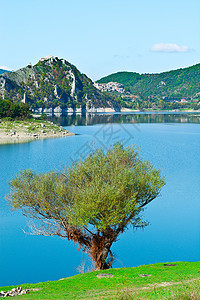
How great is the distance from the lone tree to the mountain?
145382 millimetres

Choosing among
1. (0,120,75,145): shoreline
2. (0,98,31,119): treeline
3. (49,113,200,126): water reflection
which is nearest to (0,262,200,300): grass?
(0,120,75,145): shoreline

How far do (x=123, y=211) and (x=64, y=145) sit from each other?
127ft

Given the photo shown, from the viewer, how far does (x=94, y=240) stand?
1568 cm

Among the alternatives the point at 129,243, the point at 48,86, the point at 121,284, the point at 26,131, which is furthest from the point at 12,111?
the point at 48,86

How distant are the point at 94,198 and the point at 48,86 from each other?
567 ft

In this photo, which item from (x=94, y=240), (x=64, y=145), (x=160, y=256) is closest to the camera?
(x=94, y=240)

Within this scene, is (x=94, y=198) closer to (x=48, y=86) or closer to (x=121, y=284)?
(x=121, y=284)

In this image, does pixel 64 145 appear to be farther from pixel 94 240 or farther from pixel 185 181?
pixel 94 240

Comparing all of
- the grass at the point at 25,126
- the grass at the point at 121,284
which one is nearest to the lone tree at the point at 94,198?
the grass at the point at 121,284

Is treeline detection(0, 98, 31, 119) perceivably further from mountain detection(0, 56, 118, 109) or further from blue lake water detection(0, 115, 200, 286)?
mountain detection(0, 56, 118, 109)

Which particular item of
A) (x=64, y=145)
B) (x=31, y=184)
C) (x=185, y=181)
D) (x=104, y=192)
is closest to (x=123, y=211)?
(x=104, y=192)

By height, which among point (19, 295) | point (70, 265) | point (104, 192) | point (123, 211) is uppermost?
point (104, 192)

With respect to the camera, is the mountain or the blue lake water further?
the mountain

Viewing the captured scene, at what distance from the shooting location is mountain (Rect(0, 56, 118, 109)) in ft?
544
